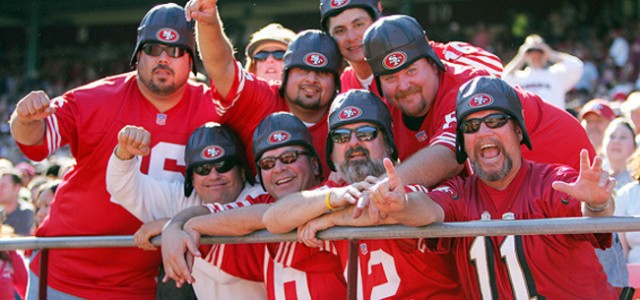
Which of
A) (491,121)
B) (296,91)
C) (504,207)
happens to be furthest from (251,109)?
(504,207)

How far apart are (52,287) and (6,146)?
42.2 ft

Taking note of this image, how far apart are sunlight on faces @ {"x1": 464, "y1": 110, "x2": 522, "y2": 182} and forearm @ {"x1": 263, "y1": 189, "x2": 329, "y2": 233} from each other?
0.66 metres

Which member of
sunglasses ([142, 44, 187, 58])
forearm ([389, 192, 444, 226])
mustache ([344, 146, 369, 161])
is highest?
sunglasses ([142, 44, 187, 58])

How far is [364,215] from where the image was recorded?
3438 mm

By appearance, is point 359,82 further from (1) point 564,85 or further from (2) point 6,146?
(2) point 6,146

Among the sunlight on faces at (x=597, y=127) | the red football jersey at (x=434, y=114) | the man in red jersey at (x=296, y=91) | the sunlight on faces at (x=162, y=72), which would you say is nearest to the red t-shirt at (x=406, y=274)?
the red football jersey at (x=434, y=114)

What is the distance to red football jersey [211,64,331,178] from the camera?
4.72 m

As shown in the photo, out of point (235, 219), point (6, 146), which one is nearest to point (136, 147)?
point (235, 219)

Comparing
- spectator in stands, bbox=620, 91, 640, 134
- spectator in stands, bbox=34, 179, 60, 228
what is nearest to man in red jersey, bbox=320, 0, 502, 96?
spectator in stands, bbox=620, 91, 640, 134

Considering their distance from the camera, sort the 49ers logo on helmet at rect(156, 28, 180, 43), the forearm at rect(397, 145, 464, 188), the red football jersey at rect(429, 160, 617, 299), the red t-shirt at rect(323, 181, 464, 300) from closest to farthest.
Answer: the red football jersey at rect(429, 160, 617, 299) → the red t-shirt at rect(323, 181, 464, 300) → the forearm at rect(397, 145, 464, 188) → the 49ers logo on helmet at rect(156, 28, 180, 43)

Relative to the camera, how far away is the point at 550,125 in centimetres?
437

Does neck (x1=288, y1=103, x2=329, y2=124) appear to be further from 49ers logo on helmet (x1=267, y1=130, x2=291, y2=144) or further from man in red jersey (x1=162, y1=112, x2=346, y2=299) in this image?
49ers logo on helmet (x1=267, y1=130, x2=291, y2=144)

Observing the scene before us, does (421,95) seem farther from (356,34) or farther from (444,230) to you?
(444,230)

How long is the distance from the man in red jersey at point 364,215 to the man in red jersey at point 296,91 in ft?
1.99
